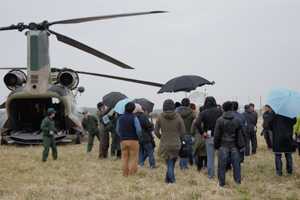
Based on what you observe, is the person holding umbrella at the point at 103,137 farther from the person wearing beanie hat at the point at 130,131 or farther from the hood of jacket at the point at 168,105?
the hood of jacket at the point at 168,105

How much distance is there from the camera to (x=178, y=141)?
5.46 m

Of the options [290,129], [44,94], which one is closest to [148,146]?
[290,129]

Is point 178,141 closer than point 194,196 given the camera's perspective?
No

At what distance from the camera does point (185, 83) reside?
7.56 meters

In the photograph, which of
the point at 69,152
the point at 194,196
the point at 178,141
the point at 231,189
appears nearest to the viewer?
the point at 194,196

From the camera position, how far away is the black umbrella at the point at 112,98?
332 inches

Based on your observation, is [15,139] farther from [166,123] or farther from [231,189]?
[231,189]

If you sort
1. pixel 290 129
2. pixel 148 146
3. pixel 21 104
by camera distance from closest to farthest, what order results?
pixel 290 129, pixel 148 146, pixel 21 104

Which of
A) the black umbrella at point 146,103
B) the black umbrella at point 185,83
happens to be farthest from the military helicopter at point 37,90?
the black umbrella at point 185,83

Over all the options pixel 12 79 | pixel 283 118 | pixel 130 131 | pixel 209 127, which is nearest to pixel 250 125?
pixel 283 118

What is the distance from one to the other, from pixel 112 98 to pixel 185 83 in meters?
2.20

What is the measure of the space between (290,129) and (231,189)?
1.90 metres

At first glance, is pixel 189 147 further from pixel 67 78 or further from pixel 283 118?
pixel 67 78

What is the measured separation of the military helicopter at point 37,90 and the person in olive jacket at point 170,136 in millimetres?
4669
